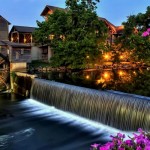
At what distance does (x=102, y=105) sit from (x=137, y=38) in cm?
1890

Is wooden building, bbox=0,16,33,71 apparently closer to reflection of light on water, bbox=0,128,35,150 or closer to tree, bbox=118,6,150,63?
tree, bbox=118,6,150,63

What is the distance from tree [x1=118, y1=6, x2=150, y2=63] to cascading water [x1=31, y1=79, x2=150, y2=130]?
50.8ft

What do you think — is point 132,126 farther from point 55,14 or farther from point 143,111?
point 55,14

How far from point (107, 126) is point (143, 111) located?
116 inches

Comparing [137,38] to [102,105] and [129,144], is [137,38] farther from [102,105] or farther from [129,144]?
[129,144]

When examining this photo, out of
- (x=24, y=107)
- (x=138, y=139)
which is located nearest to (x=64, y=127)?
(x=24, y=107)

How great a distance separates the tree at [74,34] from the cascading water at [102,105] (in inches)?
393

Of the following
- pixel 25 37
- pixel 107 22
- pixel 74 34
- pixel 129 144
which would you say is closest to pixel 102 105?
pixel 129 144

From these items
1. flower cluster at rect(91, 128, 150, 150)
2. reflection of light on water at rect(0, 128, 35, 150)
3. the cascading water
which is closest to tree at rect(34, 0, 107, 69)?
the cascading water

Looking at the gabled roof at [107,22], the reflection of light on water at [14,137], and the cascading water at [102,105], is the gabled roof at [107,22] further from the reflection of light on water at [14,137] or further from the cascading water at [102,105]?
the reflection of light on water at [14,137]

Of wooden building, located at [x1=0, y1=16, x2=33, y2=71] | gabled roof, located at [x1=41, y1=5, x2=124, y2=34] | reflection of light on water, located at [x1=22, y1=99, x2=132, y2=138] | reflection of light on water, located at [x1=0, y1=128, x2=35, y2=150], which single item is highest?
gabled roof, located at [x1=41, y1=5, x2=124, y2=34]

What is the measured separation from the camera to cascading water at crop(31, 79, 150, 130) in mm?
15961

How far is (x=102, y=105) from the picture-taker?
18.5 metres

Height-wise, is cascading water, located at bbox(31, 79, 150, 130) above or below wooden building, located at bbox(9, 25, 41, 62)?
below
